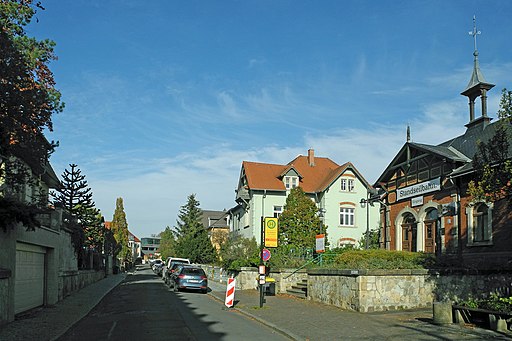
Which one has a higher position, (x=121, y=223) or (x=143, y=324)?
(x=121, y=223)

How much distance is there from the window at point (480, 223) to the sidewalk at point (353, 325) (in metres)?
7.34

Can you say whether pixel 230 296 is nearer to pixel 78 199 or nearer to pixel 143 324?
pixel 143 324

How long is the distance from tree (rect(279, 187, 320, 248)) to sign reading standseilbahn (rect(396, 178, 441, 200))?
14.2 meters

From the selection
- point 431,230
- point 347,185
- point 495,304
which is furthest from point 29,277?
point 347,185

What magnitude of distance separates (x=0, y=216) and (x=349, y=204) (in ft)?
132

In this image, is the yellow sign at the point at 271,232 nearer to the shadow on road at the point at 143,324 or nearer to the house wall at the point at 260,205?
the shadow on road at the point at 143,324

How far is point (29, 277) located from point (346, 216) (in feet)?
121

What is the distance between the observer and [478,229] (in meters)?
24.1

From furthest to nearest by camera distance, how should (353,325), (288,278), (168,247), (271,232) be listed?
(168,247) < (288,278) < (271,232) < (353,325)

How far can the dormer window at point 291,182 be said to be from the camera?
5228 centimetres

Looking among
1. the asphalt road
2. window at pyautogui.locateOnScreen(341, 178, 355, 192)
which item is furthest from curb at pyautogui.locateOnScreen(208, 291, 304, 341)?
window at pyautogui.locateOnScreen(341, 178, 355, 192)

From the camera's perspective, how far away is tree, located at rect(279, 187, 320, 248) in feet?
143

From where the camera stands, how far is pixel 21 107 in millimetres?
12781

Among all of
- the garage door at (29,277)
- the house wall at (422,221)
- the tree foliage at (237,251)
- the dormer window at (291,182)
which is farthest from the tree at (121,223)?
the garage door at (29,277)
